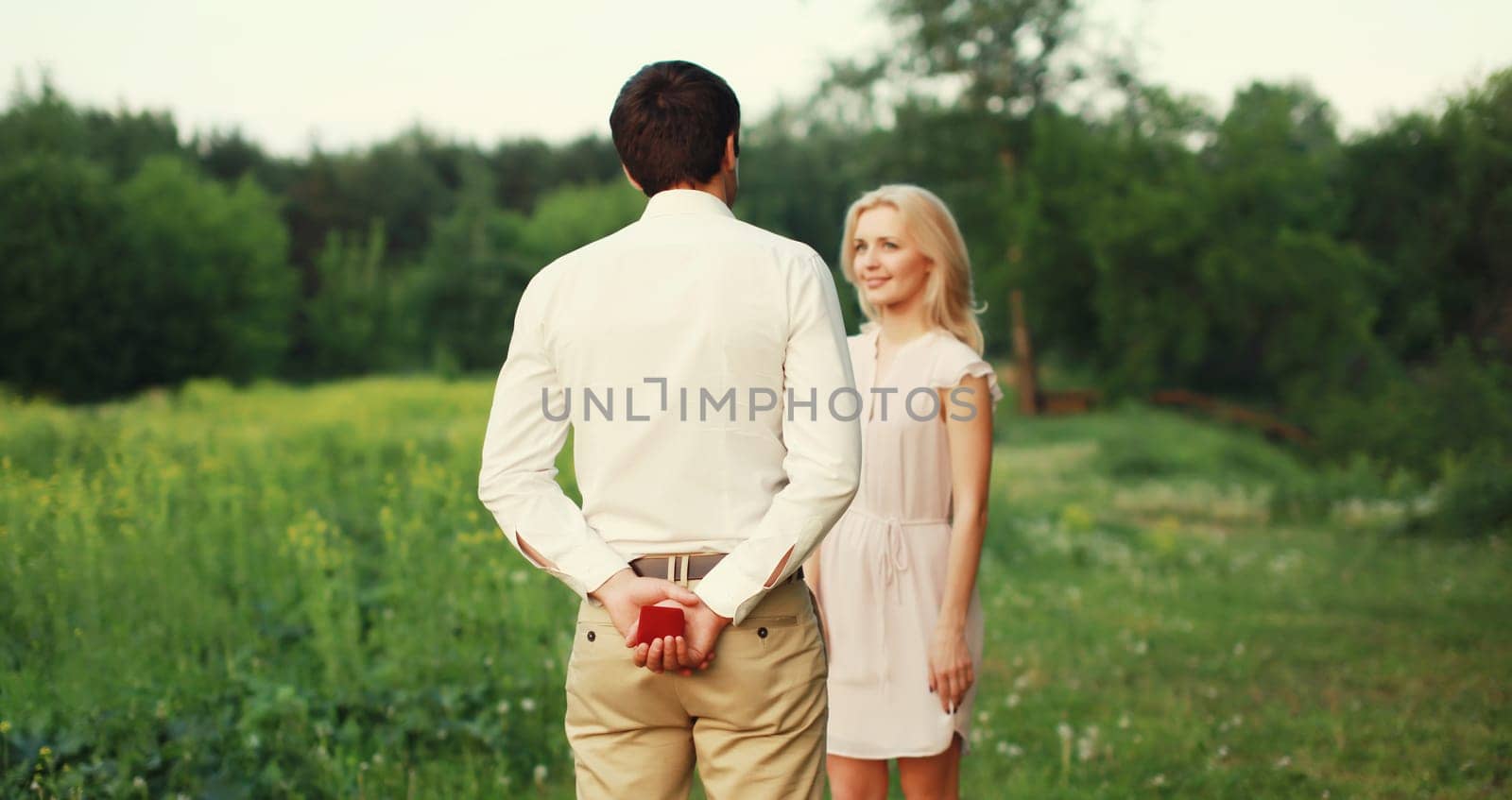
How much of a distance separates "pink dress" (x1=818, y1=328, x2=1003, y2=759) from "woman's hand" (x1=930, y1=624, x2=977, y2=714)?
100 mm

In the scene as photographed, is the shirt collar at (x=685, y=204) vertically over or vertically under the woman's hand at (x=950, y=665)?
over

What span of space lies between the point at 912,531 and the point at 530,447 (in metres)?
1.39

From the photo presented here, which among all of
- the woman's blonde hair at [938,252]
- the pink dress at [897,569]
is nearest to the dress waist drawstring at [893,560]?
the pink dress at [897,569]

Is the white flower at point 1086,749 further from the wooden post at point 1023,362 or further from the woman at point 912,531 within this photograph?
the wooden post at point 1023,362

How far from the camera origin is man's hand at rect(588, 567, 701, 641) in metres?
2.22

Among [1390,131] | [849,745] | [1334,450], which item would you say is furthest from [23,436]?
[1390,131]

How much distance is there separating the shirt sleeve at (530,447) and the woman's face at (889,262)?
1362 mm

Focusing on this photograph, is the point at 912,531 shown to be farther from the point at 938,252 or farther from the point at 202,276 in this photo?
the point at 202,276

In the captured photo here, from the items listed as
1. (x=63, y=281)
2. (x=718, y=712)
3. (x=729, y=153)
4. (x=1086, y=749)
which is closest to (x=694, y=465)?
(x=718, y=712)

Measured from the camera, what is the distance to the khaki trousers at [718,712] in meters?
2.25

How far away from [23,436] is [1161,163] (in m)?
28.7

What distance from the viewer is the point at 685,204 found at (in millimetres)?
2312

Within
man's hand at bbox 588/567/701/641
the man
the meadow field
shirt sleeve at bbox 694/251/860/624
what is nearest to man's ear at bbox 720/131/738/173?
the man

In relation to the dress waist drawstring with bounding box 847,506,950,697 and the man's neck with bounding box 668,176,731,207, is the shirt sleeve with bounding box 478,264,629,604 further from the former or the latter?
the dress waist drawstring with bounding box 847,506,950,697
